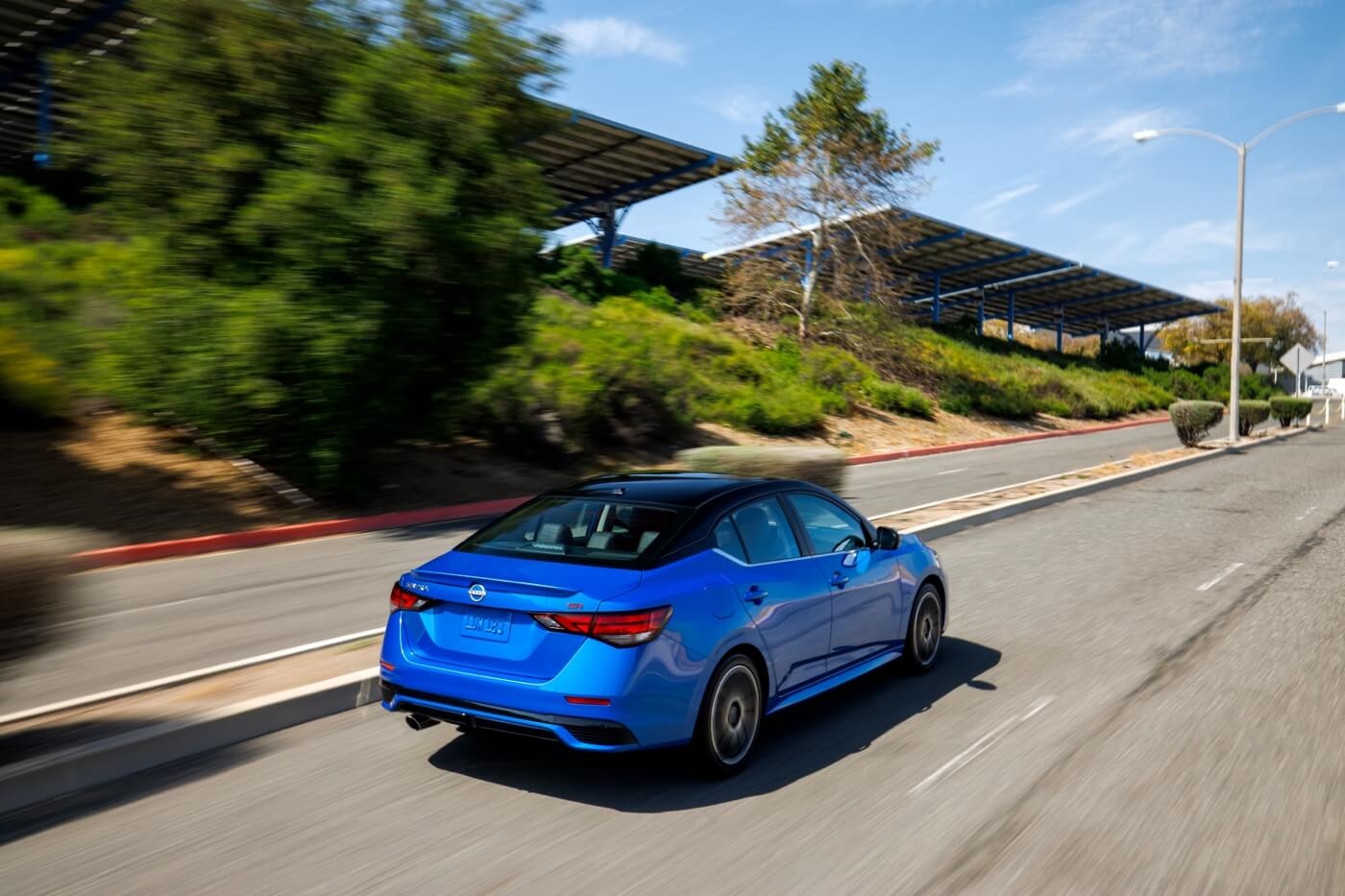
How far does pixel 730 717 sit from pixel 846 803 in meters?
0.67

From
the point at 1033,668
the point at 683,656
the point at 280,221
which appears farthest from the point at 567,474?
the point at 683,656

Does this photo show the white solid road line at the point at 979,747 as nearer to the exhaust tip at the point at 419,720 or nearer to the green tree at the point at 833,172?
the exhaust tip at the point at 419,720

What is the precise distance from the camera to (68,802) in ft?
15.7

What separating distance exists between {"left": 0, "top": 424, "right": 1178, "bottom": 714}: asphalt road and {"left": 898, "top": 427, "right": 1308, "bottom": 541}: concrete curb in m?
1.90

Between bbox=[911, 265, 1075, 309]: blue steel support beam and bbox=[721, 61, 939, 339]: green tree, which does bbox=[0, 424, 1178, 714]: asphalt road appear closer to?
bbox=[721, 61, 939, 339]: green tree

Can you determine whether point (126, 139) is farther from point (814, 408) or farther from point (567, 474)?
point (814, 408)

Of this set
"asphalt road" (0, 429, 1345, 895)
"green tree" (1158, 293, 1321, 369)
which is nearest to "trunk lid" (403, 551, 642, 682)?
"asphalt road" (0, 429, 1345, 895)

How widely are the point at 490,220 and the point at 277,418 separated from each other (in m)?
4.00

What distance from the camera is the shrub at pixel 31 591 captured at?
14.9ft

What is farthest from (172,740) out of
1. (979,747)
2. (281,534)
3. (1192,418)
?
→ (1192,418)

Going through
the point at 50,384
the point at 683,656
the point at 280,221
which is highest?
the point at 280,221

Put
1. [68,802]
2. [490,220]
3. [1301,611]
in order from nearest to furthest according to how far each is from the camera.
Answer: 1. [68,802]
2. [1301,611]
3. [490,220]

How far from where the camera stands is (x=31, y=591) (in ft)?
15.1

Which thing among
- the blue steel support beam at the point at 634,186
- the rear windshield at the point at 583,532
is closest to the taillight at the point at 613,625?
the rear windshield at the point at 583,532
